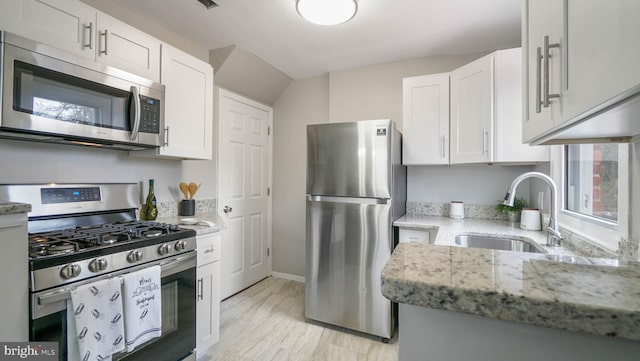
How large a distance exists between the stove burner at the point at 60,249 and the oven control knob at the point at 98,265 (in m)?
0.10

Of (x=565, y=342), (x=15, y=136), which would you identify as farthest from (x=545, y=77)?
(x=15, y=136)

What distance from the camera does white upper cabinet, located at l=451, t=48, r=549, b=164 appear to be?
1.97 meters

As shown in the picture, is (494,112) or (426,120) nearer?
(494,112)

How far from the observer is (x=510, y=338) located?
469 millimetres

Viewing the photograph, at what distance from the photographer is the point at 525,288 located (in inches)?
16.9

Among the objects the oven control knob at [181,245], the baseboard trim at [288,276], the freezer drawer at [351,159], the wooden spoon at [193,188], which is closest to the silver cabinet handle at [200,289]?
the oven control knob at [181,245]

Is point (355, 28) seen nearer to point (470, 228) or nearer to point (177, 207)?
point (470, 228)

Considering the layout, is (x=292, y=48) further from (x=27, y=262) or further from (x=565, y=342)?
(x=565, y=342)

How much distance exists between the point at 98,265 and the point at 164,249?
1.04 feet

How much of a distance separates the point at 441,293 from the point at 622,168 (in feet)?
3.99

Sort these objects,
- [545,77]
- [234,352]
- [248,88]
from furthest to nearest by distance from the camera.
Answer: [248,88] → [234,352] → [545,77]

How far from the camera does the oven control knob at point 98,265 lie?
1241 mm

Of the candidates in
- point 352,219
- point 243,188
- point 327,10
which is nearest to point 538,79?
point 327,10

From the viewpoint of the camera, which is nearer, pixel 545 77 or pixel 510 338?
pixel 510 338
